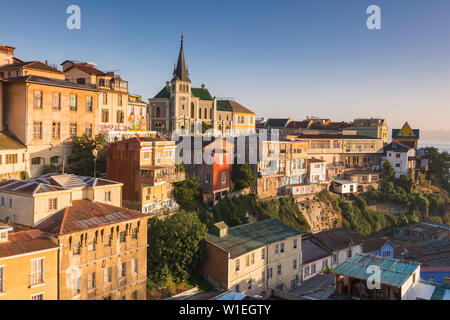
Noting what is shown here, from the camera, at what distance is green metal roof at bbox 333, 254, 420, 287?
783 inches

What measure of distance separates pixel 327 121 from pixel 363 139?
28527mm

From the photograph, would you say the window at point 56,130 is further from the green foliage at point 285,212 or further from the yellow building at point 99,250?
the green foliage at point 285,212

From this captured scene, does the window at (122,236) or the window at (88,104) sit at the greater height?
the window at (88,104)

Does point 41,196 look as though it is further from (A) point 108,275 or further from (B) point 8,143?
(B) point 8,143

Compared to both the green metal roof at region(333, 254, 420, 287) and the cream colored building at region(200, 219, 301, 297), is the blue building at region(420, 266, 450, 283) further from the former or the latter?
the green metal roof at region(333, 254, 420, 287)

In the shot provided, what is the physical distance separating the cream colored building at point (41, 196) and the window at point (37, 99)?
9.70 meters

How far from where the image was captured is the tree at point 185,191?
32.3m

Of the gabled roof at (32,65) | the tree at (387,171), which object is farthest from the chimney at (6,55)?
the tree at (387,171)

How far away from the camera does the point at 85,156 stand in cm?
Result: 3247

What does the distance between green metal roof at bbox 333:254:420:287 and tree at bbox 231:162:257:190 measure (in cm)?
1715

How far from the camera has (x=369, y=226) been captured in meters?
50.0

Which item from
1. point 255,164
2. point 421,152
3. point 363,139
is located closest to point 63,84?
point 255,164

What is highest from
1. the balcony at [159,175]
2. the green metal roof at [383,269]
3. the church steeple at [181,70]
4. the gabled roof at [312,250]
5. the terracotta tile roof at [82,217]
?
the church steeple at [181,70]
